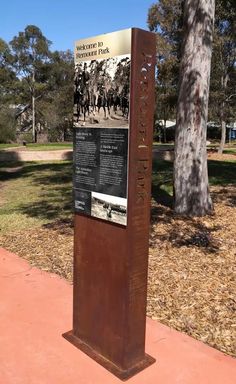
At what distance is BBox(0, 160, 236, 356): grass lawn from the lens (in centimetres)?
392

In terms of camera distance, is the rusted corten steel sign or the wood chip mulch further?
the wood chip mulch

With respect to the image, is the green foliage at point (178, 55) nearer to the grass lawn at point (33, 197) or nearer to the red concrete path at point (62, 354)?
the grass lawn at point (33, 197)

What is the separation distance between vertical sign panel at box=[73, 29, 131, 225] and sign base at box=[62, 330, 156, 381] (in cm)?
102

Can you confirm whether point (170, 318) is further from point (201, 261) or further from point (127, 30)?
point (127, 30)

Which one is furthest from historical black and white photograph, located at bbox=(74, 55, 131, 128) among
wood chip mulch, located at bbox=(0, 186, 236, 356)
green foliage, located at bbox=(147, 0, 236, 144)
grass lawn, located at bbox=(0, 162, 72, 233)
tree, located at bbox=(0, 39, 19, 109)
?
tree, located at bbox=(0, 39, 19, 109)

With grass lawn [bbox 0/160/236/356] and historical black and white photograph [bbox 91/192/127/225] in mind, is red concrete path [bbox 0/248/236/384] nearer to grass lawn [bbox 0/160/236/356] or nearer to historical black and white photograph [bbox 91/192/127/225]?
grass lawn [bbox 0/160/236/356]

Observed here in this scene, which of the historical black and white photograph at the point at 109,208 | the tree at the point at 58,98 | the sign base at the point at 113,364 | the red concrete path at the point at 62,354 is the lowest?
the red concrete path at the point at 62,354

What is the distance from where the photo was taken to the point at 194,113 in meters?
6.89

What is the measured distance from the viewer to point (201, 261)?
5.26 meters

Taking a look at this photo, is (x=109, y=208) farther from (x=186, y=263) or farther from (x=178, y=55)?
(x=178, y=55)

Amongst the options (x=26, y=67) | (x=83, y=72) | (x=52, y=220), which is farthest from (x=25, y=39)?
(x=83, y=72)

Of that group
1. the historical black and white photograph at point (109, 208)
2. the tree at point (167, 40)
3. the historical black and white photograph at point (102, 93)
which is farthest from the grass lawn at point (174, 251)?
the tree at point (167, 40)

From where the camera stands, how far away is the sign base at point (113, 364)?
2.98m

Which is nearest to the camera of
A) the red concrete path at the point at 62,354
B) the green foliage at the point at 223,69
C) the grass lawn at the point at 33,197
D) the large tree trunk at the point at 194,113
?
the red concrete path at the point at 62,354
